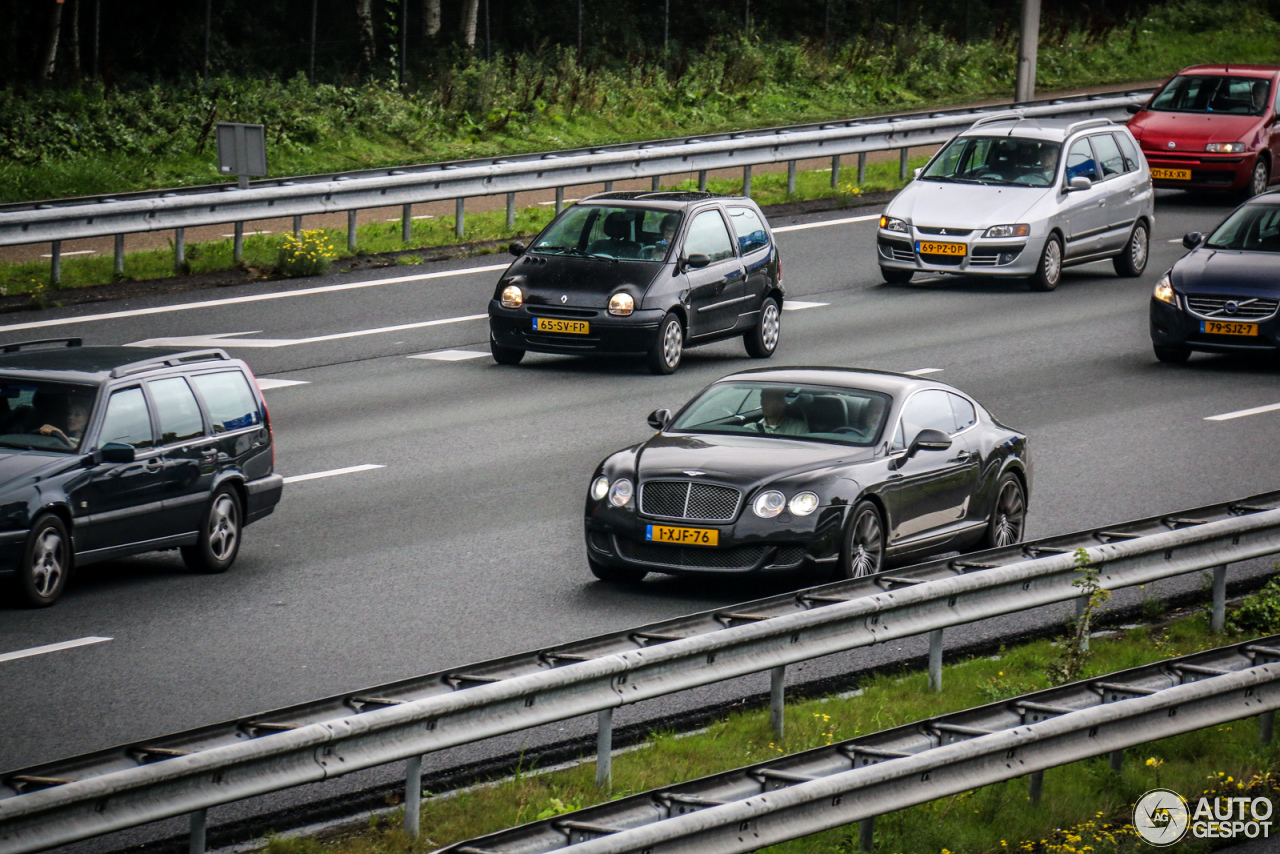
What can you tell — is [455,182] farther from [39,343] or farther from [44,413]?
[44,413]

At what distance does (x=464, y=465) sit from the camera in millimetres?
16297

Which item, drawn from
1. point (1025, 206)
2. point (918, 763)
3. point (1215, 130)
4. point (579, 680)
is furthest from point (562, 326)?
point (1215, 130)

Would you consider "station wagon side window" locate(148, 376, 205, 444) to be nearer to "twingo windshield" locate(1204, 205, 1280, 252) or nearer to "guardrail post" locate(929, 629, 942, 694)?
"guardrail post" locate(929, 629, 942, 694)

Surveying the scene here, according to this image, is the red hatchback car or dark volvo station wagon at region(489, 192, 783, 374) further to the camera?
the red hatchback car

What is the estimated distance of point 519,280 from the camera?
66.8ft

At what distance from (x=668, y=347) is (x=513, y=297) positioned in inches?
62.7

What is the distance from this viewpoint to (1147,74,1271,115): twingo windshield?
31938mm

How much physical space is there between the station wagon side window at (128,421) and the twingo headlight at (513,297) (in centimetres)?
A: 732

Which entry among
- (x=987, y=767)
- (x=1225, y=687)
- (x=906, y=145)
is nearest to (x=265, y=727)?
(x=987, y=767)

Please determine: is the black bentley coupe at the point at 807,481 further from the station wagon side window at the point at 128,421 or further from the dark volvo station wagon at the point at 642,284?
the dark volvo station wagon at the point at 642,284

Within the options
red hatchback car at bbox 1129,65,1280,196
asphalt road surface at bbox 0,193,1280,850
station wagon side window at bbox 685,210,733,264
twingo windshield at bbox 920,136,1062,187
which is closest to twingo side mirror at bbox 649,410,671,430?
asphalt road surface at bbox 0,193,1280,850

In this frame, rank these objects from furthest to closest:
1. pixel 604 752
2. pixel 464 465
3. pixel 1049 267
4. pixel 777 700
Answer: pixel 1049 267 → pixel 464 465 → pixel 777 700 → pixel 604 752

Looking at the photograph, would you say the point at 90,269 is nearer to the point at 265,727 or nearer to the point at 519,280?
the point at 519,280

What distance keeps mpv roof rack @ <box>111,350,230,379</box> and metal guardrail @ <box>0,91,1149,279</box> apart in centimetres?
909
